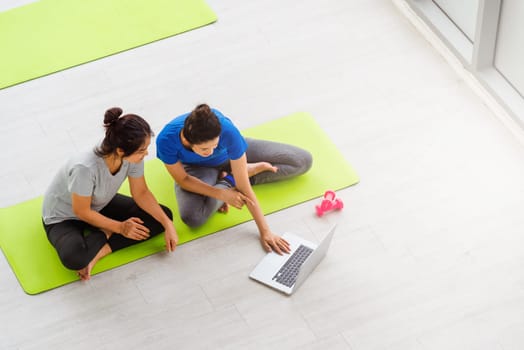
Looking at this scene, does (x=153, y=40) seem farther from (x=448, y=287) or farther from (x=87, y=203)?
(x=448, y=287)

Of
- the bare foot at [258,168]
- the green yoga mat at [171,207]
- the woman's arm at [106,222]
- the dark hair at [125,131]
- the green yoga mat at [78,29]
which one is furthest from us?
the green yoga mat at [78,29]

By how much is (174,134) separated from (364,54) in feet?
4.66

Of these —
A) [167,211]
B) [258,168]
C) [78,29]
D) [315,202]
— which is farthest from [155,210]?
[78,29]

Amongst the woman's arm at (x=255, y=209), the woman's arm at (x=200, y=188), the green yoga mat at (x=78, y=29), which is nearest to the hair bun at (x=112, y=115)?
the woman's arm at (x=200, y=188)

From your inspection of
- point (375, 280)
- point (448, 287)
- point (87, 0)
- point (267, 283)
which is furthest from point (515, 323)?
point (87, 0)

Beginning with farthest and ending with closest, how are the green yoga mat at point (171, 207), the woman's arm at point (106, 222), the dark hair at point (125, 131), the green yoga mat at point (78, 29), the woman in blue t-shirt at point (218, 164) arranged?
1. the green yoga mat at point (78, 29)
2. the green yoga mat at point (171, 207)
3. the woman's arm at point (106, 222)
4. the woman in blue t-shirt at point (218, 164)
5. the dark hair at point (125, 131)

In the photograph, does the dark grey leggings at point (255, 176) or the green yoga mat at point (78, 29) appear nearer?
the dark grey leggings at point (255, 176)

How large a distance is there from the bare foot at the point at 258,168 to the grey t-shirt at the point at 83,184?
521mm

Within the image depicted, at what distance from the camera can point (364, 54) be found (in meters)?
4.57

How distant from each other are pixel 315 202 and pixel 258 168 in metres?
0.28

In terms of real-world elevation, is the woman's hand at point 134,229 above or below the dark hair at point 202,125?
below

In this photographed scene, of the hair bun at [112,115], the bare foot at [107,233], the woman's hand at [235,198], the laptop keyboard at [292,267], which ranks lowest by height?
the laptop keyboard at [292,267]

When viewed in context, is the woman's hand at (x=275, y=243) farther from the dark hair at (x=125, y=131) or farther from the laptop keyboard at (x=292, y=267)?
the dark hair at (x=125, y=131)

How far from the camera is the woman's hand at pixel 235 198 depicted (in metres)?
3.62
